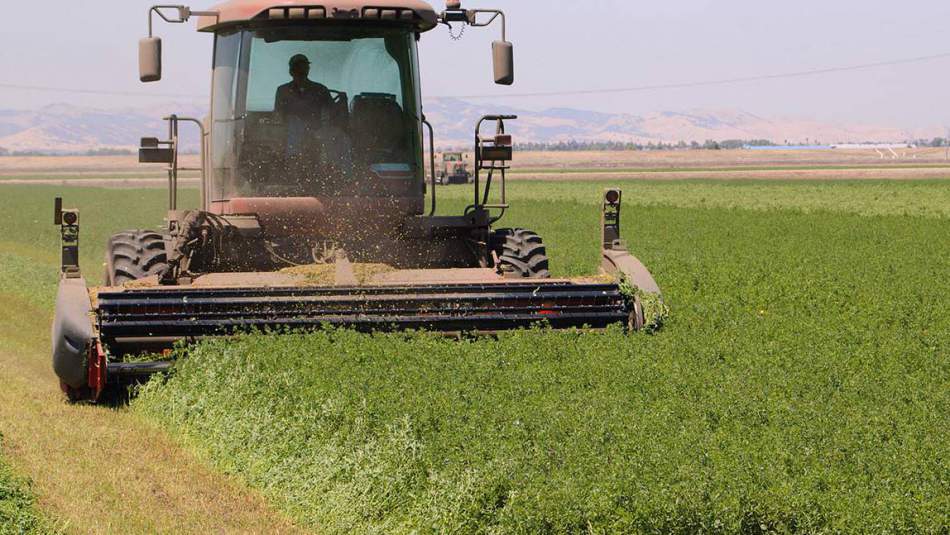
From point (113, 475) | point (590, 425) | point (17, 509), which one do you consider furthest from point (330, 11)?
point (17, 509)

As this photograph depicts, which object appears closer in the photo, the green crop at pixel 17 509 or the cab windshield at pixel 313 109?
the green crop at pixel 17 509

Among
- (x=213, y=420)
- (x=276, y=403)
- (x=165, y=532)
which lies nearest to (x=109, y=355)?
(x=213, y=420)

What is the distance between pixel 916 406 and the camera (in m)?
7.84

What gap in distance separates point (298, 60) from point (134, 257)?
7.16 ft

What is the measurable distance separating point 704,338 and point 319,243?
11.2 ft

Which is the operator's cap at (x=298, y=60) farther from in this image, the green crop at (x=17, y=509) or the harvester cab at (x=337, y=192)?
the green crop at (x=17, y=509)

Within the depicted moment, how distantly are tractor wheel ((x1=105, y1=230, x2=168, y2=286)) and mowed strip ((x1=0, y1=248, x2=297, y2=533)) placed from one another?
1113 millimetres

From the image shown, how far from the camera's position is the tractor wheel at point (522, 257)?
1130 centimetres

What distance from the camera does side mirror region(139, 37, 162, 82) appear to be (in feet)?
33.4

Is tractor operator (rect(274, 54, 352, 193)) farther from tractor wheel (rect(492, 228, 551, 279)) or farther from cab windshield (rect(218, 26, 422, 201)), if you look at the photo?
tractor wheel (rect(492, 228, 551, 279))

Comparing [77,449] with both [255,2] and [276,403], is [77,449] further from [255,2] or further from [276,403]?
[255,2]

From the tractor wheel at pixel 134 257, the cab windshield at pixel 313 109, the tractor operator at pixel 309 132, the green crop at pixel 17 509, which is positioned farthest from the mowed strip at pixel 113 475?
the tractor operator at pixel 309 132

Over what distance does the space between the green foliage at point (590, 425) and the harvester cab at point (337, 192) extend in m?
0.52

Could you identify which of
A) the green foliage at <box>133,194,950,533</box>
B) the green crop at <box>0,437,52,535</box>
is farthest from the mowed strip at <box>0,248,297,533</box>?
the green foliage at <box>133,194,950,533</box>
